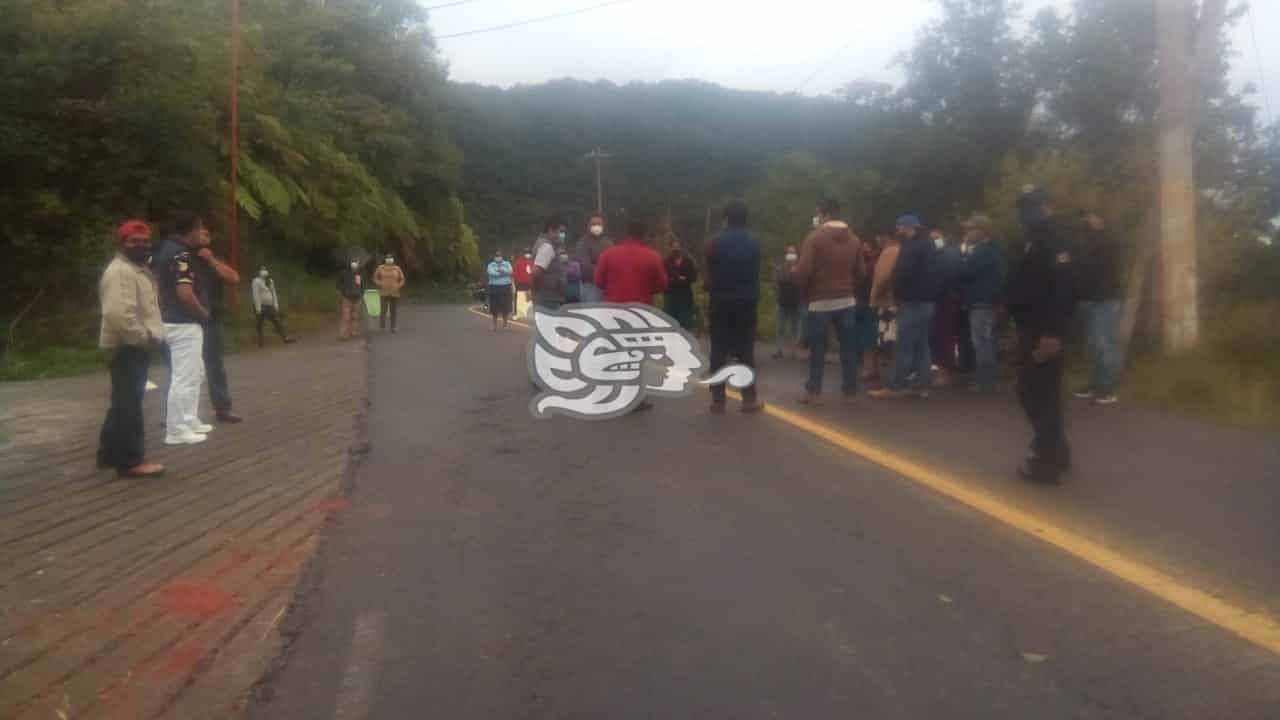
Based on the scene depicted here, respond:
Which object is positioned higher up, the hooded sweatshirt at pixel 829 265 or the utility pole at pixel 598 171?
the utility pole at pixel 598 171

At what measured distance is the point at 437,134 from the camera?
175 ft

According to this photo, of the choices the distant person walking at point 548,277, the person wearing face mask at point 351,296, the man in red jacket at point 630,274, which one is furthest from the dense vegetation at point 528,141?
the person wearing face mask at point 351,296

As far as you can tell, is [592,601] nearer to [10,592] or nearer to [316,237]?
[10,592]

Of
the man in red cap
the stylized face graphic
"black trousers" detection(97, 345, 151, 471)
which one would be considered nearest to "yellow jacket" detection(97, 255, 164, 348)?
the man in red cap

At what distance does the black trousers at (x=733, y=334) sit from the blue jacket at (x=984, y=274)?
2.53 metres

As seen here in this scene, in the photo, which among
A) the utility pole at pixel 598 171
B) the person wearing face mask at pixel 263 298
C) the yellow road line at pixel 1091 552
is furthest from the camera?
the utility pole at pixel 598 171

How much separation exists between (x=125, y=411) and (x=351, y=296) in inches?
525

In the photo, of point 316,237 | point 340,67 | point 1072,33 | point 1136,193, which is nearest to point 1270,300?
point 1136,193

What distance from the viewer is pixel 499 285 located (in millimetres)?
21078

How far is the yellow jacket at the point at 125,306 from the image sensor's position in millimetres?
6859

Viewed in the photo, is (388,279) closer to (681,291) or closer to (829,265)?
(681,291)

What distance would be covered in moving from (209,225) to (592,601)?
21.0 metres

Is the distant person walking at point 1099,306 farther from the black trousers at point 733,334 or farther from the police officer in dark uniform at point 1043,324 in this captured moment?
the police officer in dark uniform at point 1043,324

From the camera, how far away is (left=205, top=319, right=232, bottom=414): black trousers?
885 cm
